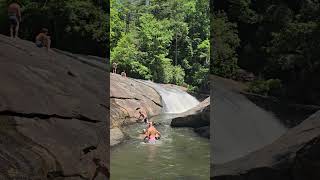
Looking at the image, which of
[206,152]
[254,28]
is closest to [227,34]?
[254,28]

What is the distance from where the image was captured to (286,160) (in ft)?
21.4

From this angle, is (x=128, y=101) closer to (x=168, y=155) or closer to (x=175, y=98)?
(x=175, y=98)

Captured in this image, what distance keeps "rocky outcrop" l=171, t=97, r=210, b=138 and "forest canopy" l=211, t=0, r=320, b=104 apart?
2.48 feet

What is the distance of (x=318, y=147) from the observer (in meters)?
6.34

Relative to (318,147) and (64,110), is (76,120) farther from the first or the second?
(318,147)

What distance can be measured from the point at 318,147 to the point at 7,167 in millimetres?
3955

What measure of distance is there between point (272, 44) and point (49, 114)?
10.8 feet

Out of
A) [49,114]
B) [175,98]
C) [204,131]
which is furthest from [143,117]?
[49,114]

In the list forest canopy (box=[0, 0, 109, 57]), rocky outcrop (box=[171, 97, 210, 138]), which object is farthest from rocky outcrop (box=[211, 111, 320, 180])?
forest canopy (box=[0, 0, 109, 57])

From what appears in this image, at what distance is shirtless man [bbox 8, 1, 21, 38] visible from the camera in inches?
257

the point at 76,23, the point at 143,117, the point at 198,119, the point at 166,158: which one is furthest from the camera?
the point at 143,117

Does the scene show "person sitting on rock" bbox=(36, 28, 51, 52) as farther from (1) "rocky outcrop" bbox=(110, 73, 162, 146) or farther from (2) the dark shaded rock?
(2) the dark shaded rock

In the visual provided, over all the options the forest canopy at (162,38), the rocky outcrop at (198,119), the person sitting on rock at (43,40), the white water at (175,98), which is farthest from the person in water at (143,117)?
the person sitting on rock at (43,40)

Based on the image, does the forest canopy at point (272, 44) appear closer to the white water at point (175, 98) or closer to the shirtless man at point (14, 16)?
the white water at point (175, 98)
